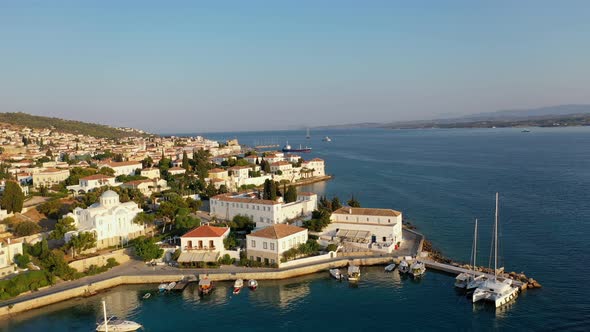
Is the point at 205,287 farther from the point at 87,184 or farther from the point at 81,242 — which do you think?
the point at 87,184

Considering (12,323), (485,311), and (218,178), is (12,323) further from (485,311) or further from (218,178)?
(218,178)

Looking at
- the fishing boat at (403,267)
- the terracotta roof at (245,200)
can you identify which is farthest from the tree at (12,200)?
the fishing boat at (403,267)

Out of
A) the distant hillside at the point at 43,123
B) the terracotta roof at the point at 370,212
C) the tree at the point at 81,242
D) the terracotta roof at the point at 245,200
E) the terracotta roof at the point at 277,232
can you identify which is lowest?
the tree at the point at 81,242

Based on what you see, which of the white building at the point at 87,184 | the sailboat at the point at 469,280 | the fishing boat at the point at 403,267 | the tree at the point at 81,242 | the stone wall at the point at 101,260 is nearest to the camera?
the sailboat at the point at 469,280

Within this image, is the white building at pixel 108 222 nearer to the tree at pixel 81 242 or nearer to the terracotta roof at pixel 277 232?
the tree at pixel 81 242

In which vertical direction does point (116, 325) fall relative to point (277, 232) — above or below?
below

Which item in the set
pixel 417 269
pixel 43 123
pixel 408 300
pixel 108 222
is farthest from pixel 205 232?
pixel 43 123

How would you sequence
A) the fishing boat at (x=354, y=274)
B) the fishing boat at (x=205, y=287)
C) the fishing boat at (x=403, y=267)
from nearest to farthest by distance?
the fishing boat at (x=205, y=287)
the fishing boat at (x=354, y=274)
the fishing boat at (x=403, y=267)

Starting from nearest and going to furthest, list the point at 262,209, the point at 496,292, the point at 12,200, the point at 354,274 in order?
the point at 496,292 < the point at 354,274 < the point at 262,209 < the point at 12,200
